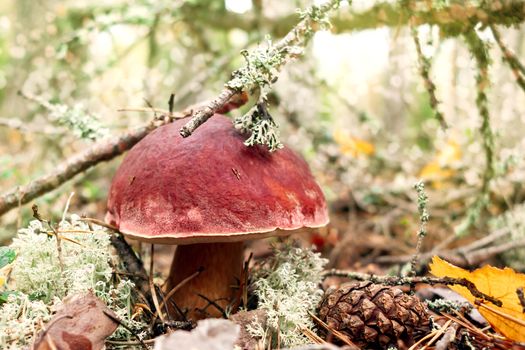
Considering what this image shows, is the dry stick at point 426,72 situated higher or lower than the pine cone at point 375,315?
higher

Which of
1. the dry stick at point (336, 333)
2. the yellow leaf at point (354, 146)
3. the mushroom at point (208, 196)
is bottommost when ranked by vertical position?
the dry stick at point (336, 333)

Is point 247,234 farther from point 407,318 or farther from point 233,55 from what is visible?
point 233,55

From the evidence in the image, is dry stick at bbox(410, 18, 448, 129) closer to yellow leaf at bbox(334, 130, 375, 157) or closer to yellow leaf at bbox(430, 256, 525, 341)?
yellow leaf at bbox(430, 256, 525, 341)

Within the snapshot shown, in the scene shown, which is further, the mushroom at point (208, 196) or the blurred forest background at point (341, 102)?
the blurred forest background at point (341, 102)

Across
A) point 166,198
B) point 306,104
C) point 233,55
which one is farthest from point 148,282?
point 306,104

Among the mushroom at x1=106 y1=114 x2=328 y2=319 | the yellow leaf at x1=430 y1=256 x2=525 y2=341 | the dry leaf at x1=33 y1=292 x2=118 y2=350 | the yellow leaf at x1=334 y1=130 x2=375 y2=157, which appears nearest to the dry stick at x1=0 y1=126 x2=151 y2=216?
the mushroom at x1=106 y1=114 x2=328 y2=319

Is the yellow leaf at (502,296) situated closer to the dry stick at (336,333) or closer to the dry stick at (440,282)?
the dry stick at (440,282)

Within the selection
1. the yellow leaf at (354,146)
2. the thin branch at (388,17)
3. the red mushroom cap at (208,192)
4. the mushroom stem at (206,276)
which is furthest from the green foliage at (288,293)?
the yellow leaf at (354,146)
